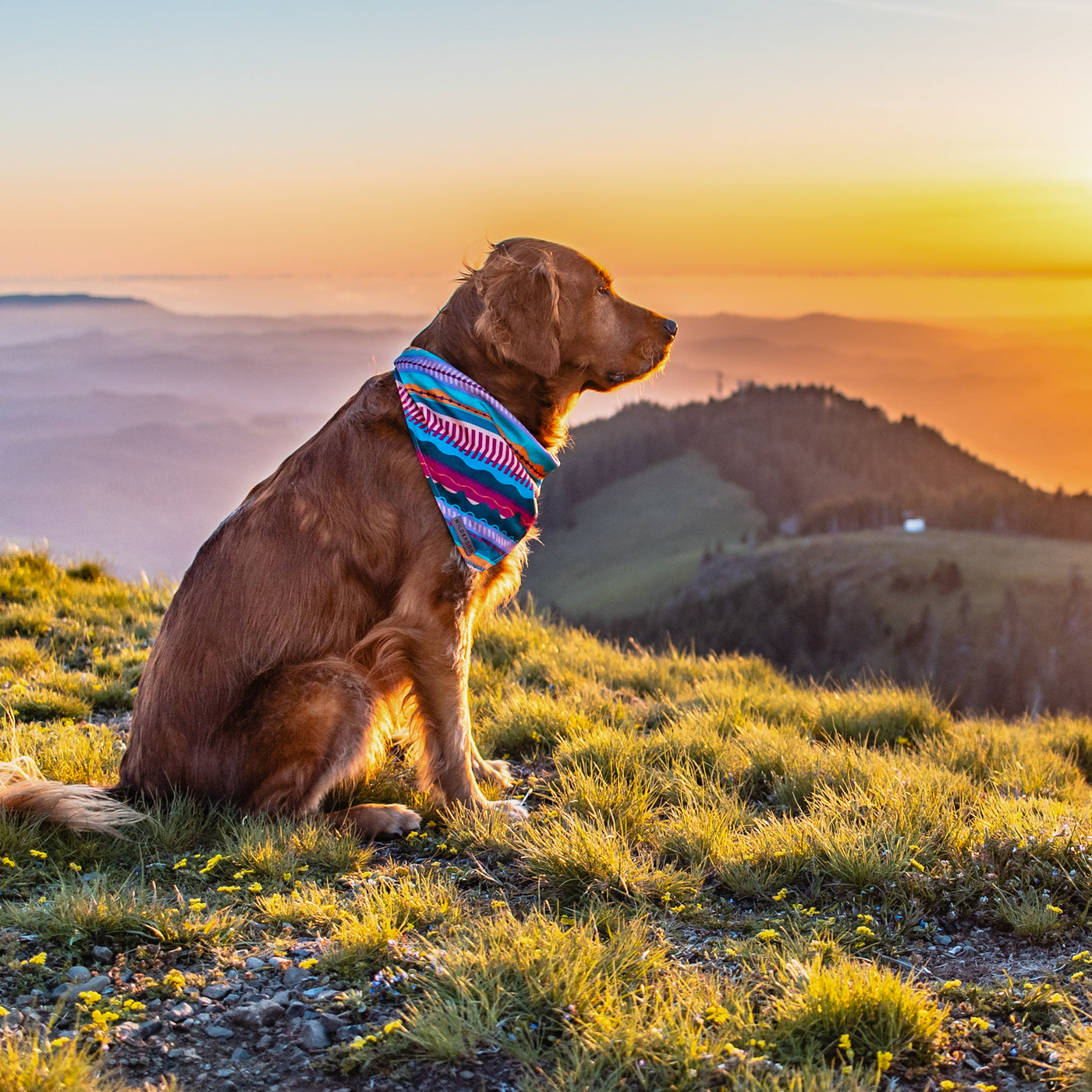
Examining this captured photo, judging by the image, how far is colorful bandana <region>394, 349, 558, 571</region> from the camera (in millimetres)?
4371

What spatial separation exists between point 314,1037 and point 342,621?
1854 millimetres

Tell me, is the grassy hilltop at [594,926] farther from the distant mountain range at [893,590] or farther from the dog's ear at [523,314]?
the distant mountain range at [893,590]

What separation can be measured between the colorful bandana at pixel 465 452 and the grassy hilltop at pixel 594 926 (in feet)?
4.08

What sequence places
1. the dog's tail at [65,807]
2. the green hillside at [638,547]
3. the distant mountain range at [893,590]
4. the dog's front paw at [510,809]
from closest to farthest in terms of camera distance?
1. the dog's tail at [65,807]
2. the dog's front paw at [510,809]
3. the distant mountain range at [893,590]
4. the green hillside at [638,547]

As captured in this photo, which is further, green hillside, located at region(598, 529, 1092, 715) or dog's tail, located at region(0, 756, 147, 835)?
green hillside, located at region(598, 529, 1092, 715)

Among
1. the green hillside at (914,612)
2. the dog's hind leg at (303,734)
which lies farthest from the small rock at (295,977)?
the green hillside at (914,612)

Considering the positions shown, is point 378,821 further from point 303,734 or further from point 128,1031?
point 128,1031

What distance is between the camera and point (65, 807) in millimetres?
4121

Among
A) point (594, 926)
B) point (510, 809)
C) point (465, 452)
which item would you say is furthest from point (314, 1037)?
point (465, 452)

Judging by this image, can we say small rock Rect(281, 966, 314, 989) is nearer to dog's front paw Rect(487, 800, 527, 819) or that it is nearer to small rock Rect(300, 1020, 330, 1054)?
small rock Rect(300, 1020, 330, 1054)

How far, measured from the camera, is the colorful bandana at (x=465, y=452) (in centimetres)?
437

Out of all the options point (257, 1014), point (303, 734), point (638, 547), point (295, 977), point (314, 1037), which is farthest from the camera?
point (638, 547)

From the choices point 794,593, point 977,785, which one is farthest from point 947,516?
point 977,785

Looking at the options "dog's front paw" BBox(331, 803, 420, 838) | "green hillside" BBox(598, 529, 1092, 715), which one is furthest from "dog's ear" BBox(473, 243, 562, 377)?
"green hillside" BBox(598, 529, 1092, 715)
